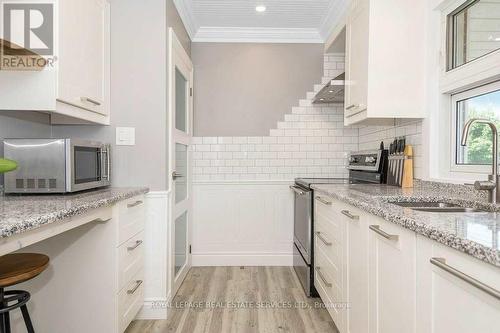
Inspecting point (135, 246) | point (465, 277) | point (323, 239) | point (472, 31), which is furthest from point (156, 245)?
point (472, 31)

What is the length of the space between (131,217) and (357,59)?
1.89 m

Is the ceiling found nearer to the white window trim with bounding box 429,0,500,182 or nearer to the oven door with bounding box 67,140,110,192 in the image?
the white window trim with bounding box 429,0,500,182

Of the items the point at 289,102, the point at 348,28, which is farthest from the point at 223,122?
the point at 348,28

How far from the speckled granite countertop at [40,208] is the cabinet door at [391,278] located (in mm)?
1240

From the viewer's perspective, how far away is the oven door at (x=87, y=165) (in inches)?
68.7

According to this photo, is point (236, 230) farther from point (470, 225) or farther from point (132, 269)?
point (470, 225)

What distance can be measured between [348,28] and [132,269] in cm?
235

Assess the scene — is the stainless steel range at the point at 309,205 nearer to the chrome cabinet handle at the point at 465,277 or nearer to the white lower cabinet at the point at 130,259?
the white lower cabinet at the point at 130,259

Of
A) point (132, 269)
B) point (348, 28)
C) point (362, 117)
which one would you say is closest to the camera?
point (132, 269)

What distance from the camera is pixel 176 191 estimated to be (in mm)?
Answer: 2752

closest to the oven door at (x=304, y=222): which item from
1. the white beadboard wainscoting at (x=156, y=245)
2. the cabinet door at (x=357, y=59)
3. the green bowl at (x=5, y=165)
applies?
the cabinet door at (x=357, y=59)

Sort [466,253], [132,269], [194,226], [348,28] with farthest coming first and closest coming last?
[194,226] → [348,28] → [132,269] → [466,253]

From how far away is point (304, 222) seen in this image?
275 cm

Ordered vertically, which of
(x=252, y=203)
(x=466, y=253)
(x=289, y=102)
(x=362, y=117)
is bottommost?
(x=252, y=203)
